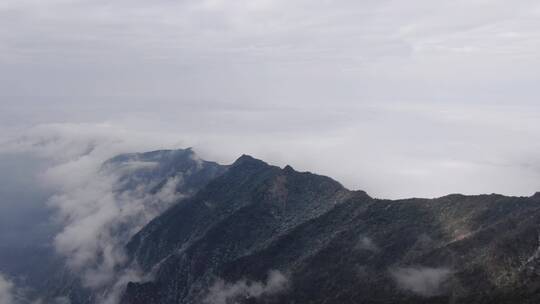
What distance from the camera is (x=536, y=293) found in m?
190

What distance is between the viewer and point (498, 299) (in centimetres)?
19950

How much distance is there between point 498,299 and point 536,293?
13.7 metres
